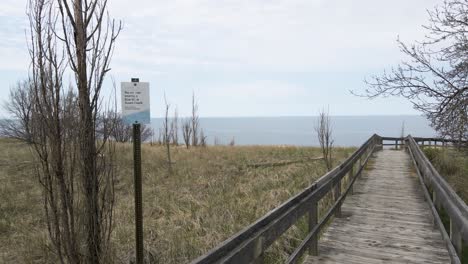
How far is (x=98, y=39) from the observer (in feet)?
16.9

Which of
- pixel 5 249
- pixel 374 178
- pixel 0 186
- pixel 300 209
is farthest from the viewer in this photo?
pixel 0 186

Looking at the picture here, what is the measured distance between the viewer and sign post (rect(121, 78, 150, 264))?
17.8ft

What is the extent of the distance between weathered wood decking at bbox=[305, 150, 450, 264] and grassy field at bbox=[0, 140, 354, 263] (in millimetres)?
1309

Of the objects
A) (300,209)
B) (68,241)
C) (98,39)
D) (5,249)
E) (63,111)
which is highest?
(98,39)

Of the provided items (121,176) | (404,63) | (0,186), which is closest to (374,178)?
(404,63)

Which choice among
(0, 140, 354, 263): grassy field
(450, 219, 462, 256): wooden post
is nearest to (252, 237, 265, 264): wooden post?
(450, 219, 462, 256): wooden post

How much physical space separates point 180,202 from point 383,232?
26.9 ft

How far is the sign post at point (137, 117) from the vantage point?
543 centimetres

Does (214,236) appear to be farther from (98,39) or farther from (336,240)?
(98,39)

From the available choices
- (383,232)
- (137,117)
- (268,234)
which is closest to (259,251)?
(268,234)

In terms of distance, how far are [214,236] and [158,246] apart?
1.22 m

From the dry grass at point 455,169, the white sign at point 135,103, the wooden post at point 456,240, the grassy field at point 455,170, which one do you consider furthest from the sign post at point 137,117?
the dry grass at point 455,169

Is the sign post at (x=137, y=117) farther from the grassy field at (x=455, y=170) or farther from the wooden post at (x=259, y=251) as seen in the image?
the grassy field at (x=455, y=170)

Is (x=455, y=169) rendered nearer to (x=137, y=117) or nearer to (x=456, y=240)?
(x=456, y=240)
